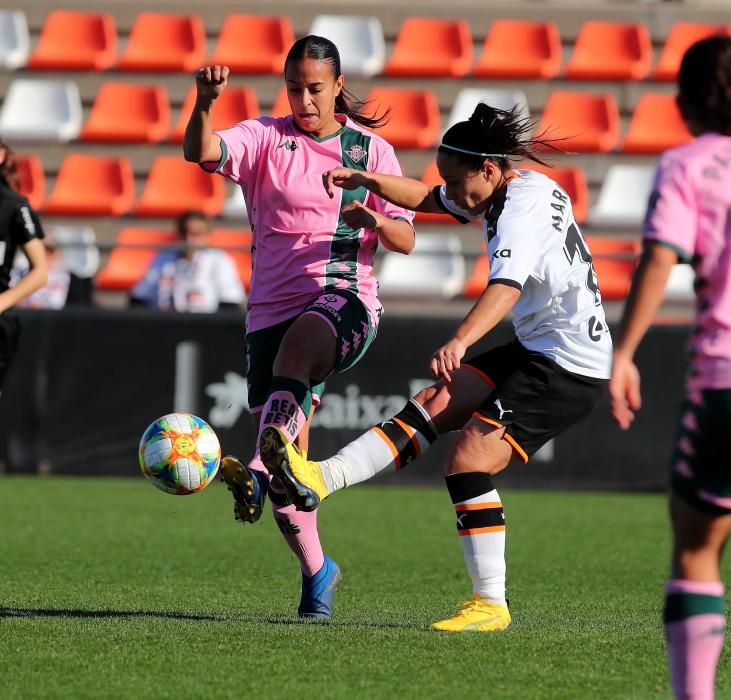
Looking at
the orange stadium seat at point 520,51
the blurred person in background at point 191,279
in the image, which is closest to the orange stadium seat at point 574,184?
the orange stadium seat at point 520,51

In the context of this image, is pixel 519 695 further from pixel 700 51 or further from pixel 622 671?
pixel 700 51

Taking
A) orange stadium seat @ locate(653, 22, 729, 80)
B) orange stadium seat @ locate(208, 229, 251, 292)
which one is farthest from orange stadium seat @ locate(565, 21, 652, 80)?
orange stadium seat @ locate(208, 229, 251, 292)

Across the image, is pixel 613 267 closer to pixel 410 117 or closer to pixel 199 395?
pixel 410 117

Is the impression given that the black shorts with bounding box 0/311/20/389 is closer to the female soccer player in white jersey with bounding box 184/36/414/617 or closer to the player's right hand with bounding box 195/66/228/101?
the female soccer player in white jersey with bounding box 184/36/414/617

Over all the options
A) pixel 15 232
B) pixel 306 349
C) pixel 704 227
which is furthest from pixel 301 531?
pixel 704 227

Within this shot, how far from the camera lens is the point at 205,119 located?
5.65m

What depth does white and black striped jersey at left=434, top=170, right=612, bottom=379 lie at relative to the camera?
5312 millimetres

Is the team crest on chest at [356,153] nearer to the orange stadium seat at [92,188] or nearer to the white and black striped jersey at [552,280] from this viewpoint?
the white and black striped jersey at [552,280]

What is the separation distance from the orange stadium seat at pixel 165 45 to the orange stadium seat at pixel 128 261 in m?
2.15

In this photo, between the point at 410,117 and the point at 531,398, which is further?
the point at 410,117

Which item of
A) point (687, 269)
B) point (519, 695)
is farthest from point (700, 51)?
point (687, 269)

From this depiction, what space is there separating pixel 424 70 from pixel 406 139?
1.14 metres

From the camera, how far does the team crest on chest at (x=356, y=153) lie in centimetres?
611

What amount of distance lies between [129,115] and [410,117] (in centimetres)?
318
